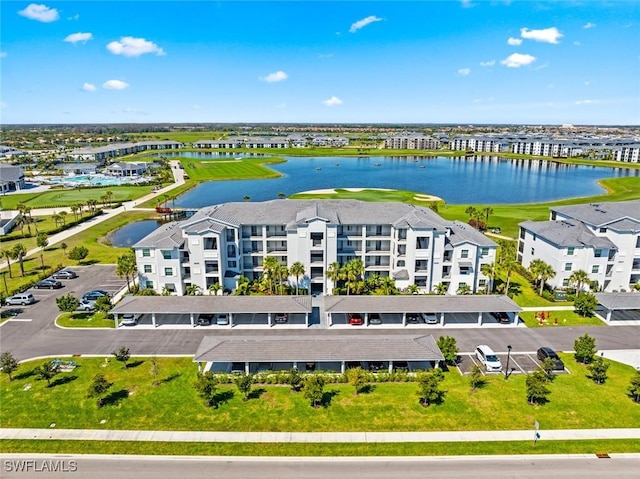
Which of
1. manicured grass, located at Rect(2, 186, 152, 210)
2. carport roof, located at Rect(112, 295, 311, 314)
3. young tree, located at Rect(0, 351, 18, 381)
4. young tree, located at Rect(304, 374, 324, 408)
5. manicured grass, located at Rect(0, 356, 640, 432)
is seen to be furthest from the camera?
manicured grass, located at Rect(2, 186, 152, 210)

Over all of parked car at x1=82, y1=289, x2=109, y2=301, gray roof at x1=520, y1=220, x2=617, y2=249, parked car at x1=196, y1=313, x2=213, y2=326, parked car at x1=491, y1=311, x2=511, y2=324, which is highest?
gray roof at x1=520, y1=220, x2=617, y2=249

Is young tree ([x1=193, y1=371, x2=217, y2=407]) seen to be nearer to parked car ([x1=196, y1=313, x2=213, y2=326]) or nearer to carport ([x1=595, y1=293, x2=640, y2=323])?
parked car ([x1=196, y1=313, x2=213, y2=326])

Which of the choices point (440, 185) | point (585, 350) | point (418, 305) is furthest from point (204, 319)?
point (440, 185)

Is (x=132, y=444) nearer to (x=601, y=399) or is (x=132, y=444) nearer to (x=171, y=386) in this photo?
(x=171, y=386)

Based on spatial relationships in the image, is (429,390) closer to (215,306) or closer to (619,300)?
(215,306)

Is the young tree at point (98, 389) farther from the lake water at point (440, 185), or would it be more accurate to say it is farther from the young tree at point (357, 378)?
the lake water at point (440, 185)

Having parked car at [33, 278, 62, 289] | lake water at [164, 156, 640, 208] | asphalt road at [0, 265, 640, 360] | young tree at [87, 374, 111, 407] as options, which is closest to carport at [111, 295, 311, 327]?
asphalt road at [0, 265, 640, 360]
